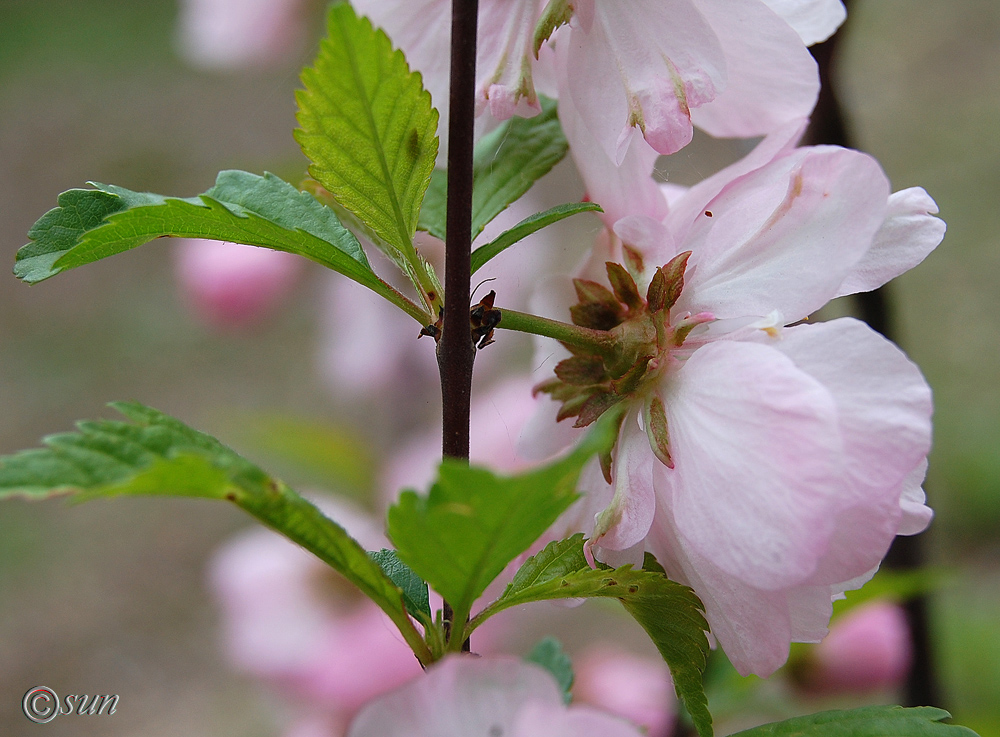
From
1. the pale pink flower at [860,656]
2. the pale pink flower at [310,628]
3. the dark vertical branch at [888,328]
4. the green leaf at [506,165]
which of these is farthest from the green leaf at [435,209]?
the pale pink flower at [860,656]

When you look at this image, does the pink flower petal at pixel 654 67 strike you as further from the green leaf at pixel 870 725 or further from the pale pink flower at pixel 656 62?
the green leaf at pixel 870 725

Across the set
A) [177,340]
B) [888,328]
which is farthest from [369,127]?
→ [177,340]

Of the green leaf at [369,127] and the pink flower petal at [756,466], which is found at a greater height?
the green leaf at [369,127]

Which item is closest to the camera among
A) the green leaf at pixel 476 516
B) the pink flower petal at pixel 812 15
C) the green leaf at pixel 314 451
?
the green leaf at pixel 476 516

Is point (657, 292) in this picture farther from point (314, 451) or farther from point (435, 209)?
point (314, 451)

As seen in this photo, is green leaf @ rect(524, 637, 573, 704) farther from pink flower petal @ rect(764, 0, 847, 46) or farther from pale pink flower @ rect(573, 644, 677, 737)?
pale pink flower @ rect(573, 644, 677, 737)

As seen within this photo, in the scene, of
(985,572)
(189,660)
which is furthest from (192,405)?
(985,572)
